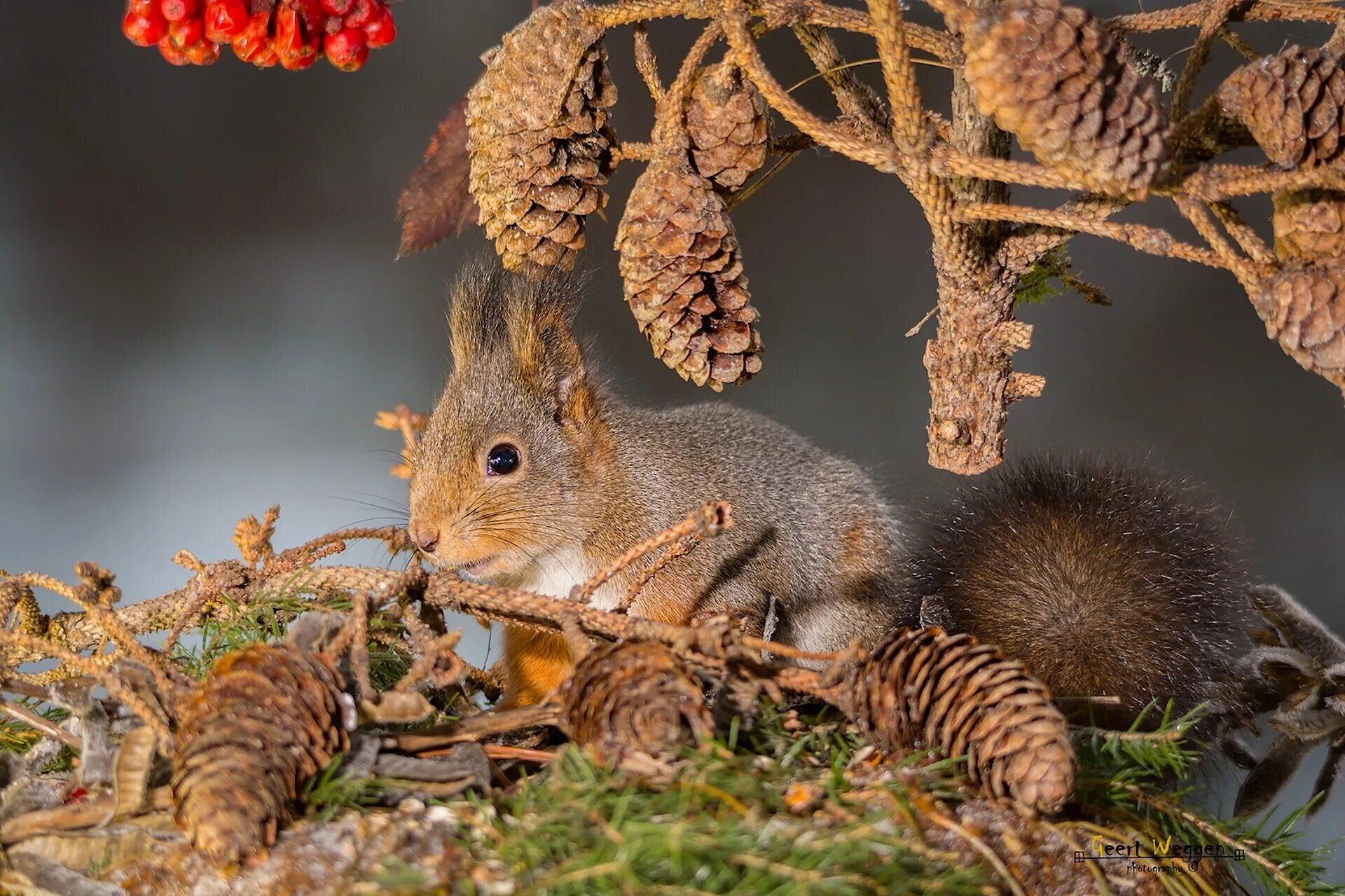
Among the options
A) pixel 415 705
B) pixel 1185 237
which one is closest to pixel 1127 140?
pixel 415 705

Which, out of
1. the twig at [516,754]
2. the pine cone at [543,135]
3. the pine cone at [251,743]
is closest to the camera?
the pine cone at [251,743]

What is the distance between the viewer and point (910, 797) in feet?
1.73

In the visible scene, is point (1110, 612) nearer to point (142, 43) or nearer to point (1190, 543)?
point (1190, 543)

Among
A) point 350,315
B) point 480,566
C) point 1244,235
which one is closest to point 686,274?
point 1244,235

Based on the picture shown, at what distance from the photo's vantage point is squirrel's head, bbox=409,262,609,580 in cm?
98

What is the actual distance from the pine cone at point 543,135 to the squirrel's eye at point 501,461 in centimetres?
26

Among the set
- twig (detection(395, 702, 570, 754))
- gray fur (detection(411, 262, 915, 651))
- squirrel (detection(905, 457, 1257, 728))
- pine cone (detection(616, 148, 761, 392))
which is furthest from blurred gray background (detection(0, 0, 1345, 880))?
twig (detection(395, 702, 570, 754))

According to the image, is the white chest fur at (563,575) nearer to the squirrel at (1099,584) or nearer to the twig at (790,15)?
the squirrel at (1099,584)

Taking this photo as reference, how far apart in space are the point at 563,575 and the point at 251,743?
0.53m

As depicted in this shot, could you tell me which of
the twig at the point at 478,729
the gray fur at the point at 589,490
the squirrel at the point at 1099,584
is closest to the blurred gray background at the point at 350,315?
the gray fur at the point at 589,490

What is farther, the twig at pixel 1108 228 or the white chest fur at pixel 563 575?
the white chest fur at pixel 563 575

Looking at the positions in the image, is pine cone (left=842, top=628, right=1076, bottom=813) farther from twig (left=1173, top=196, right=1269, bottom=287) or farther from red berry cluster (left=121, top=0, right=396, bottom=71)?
red berry cluster (left=121, top=0, right=396, bottom=71)

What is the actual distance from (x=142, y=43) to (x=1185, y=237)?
1148 millimetres

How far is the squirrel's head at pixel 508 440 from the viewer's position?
3.21 ft
